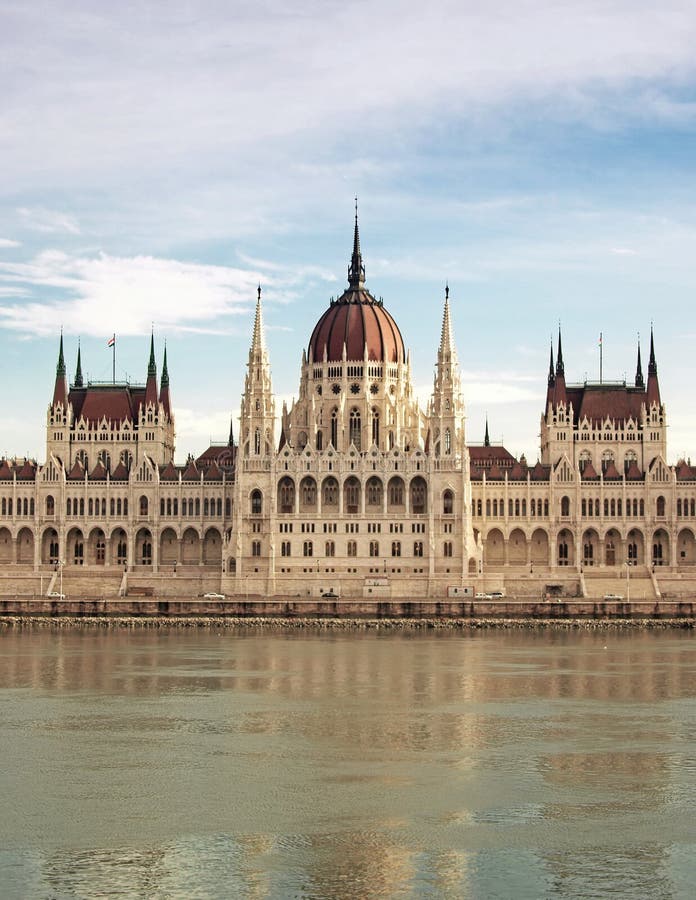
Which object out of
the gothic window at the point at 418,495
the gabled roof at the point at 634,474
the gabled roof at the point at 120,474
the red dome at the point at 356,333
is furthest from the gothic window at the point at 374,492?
the gabled roof at the point at 120,474

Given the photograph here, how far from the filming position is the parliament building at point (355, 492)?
13212 cm

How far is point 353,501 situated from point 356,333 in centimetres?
1771

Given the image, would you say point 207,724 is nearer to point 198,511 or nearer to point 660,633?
point 660,633

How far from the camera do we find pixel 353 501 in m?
135

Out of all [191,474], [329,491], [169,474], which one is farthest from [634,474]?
[169,474]

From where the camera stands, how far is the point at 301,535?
133250 millimetres

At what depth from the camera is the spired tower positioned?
131375 millimetres

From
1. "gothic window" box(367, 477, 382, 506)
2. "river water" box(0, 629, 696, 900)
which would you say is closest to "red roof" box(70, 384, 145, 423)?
"gothic window" box(367, 477, 382, 506)

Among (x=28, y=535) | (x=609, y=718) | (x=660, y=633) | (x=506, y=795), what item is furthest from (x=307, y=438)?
(x=506, y=795)

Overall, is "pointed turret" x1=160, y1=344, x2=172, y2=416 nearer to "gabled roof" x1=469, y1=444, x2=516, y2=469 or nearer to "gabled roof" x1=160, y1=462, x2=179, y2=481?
"gabled roof" x1=160, y1=462, x2=179, y2=481

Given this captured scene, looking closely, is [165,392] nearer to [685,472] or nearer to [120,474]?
[120,474]

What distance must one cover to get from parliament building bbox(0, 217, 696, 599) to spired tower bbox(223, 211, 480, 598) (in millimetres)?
175

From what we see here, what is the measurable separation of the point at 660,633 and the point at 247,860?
7151 cm

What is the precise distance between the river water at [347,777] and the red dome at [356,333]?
194 feet
